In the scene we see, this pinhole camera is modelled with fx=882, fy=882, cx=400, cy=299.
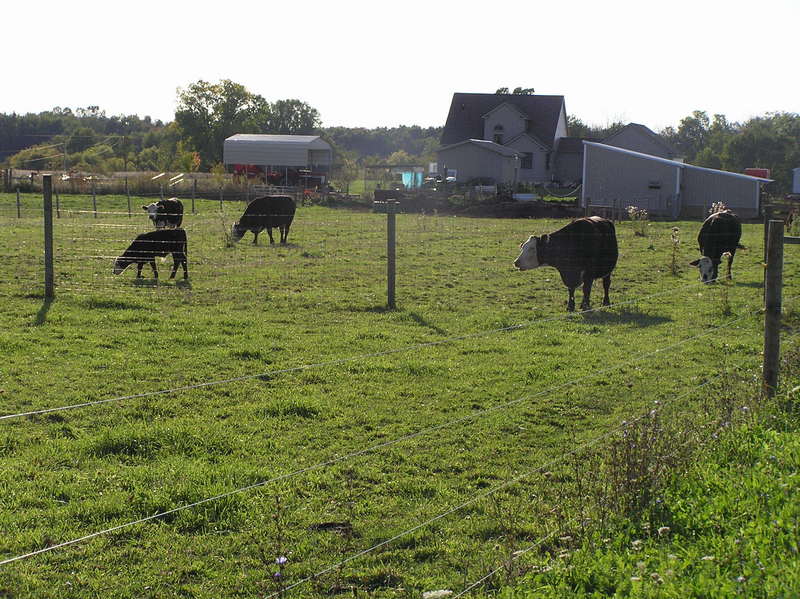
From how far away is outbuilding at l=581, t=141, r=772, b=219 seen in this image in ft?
144

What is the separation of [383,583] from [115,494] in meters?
2.16

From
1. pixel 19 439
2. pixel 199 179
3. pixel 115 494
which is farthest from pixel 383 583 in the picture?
pixel 199 179

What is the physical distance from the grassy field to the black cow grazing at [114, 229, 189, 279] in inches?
20.3

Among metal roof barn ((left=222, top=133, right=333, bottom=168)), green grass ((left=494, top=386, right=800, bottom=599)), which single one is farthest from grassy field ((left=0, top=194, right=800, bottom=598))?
metal roof barn ((left=222, top=133, right=333, bottom=168))

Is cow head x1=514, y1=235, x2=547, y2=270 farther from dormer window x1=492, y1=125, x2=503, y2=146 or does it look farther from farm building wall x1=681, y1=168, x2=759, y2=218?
dormer window x1=492, y1=125, x2=503, y2=146

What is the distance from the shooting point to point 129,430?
7.23 meters

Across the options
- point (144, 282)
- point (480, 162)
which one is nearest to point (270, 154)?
point (480, 162)

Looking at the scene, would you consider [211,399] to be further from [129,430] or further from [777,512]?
[777,512]

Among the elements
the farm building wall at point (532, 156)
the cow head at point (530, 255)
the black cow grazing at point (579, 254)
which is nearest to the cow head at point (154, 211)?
the cow head at point (530, 255)

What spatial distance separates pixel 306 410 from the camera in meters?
8.04

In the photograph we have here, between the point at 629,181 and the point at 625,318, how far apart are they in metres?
35.8

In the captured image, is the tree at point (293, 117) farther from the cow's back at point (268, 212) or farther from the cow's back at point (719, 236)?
the cow's back at point (719, 236)

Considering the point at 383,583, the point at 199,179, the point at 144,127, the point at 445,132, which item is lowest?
the point at 383,583

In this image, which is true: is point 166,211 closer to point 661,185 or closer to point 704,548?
point 704,548
